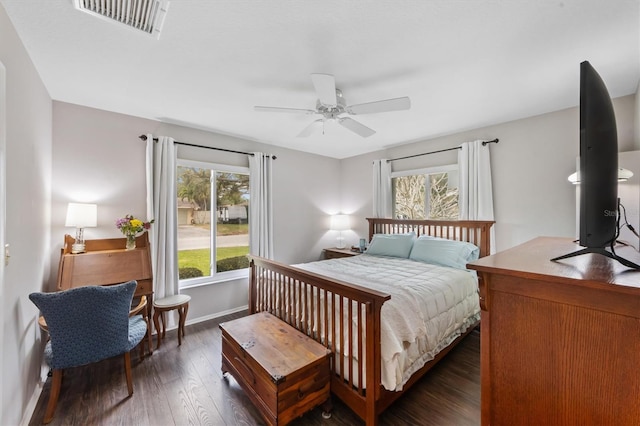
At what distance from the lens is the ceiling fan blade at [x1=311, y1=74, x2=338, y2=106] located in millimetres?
1808

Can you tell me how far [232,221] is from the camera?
3.92m

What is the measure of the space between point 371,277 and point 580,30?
2.33 metres

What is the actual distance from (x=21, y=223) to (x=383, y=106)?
274 cm

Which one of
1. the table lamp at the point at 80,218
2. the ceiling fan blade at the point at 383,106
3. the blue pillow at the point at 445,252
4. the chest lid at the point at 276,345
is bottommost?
the chest lid at the point at 276,345

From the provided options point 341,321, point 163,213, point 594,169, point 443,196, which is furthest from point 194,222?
point 594,169

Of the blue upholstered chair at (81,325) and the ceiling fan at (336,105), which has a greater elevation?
the ceiling fan at (336,105)

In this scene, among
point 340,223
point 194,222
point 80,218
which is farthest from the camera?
point 340,223

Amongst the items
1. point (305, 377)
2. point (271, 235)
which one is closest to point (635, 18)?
point (305, 377)

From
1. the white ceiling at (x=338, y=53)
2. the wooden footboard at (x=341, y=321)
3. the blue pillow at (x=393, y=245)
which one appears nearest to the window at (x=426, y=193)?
the blue pillow at (x=393, y=245)

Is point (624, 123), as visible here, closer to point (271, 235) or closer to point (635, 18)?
point (635, 18)

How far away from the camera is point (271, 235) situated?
4.05 m

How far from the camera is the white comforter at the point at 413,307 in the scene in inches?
71.2

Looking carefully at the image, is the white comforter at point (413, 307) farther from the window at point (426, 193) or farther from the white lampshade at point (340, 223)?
the white lampshade at point (340, 223)

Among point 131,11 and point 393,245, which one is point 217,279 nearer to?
point 393,245
